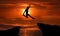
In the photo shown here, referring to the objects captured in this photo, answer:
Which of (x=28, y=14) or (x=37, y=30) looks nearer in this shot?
(x=37, y=30)

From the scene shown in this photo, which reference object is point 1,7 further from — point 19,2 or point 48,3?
point 48,3

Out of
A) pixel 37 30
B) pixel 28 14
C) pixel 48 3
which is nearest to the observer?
pixel 37 30

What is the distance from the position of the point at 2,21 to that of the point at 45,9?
53 centimetres

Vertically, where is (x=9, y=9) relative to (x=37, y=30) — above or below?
above

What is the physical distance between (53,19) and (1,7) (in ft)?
2.05

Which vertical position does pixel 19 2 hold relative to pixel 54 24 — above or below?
above

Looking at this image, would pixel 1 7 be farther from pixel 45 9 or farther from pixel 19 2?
pixel 45 9

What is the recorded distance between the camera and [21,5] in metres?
2.64

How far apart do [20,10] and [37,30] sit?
0.38 metres

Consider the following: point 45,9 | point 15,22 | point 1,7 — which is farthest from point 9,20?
point 45,9

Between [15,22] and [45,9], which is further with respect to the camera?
[45,9]

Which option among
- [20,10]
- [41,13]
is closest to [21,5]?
[20,10]

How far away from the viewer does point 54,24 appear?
2.38 meters

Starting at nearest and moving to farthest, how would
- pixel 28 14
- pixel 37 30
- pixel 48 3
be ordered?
pixel 37 30
pixel 28 14
pixel 48 3
